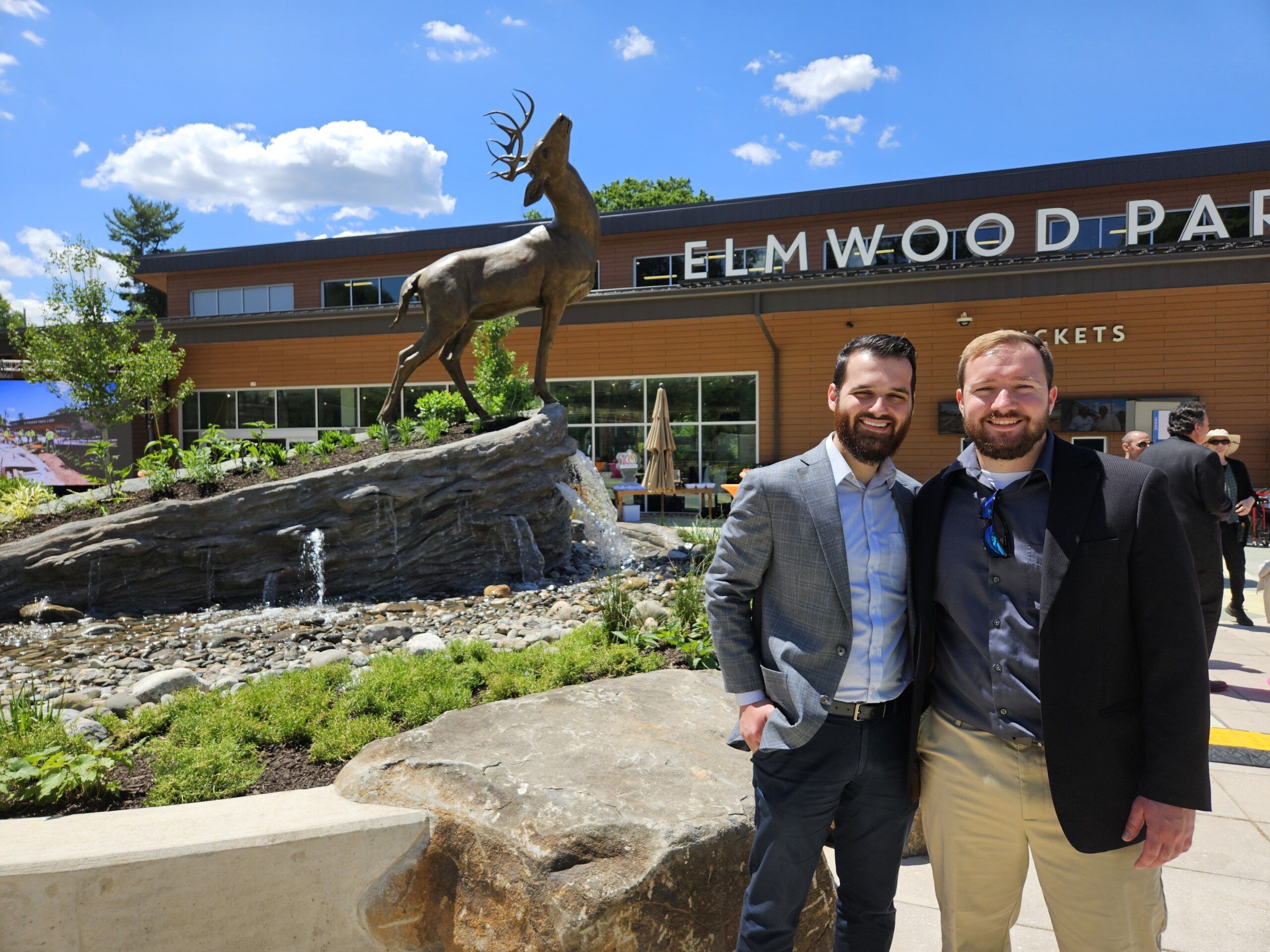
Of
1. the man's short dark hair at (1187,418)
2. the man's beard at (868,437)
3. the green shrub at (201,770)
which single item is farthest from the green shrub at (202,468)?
the man's short dark hair at (1187,418)

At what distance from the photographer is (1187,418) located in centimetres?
496

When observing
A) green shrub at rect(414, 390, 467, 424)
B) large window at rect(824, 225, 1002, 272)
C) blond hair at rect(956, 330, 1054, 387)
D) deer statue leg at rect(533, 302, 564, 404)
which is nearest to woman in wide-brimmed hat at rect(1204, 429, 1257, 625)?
blond hair at rect(956, 330, 1054, 387)

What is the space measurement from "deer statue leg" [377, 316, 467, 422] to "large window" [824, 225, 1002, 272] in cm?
1041

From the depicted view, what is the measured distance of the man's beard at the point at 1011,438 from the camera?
5.98 ft

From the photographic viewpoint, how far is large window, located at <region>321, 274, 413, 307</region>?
22.0 m

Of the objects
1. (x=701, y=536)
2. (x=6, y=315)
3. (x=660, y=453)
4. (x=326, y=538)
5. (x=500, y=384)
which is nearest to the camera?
(x=326, y=538)

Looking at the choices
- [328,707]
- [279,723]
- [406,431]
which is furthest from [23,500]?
[279,723]

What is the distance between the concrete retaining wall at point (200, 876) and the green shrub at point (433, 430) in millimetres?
6725

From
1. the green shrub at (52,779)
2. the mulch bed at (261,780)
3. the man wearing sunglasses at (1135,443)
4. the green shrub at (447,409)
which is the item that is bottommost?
the mulch bed at (261,780)

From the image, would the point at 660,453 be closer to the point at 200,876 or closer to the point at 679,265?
the point at 679,265

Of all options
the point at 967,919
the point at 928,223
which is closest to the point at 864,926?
the point at 967,919

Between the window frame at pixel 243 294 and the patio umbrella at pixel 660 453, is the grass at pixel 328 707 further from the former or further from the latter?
the window frame at pixel 243 294

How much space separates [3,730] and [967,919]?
359cm

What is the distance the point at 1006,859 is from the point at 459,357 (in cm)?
882
